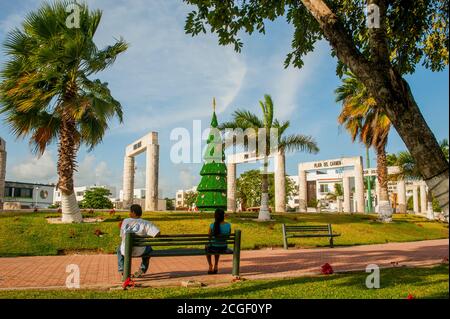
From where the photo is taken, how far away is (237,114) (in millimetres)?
21609

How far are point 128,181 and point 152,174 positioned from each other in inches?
181

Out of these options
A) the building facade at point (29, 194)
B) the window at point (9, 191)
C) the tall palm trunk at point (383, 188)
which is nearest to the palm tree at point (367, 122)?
the tall palm trunk at point (383, 188)

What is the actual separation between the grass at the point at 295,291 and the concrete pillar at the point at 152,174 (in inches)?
794

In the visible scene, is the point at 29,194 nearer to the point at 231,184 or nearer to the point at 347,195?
the point at 231,184

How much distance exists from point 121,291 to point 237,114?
1616cm

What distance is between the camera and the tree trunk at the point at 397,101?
14.9 feet

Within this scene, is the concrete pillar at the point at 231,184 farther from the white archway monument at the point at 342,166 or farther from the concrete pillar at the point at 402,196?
the concrete pillar at the point at 402,196

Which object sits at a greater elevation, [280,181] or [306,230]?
[280,181]

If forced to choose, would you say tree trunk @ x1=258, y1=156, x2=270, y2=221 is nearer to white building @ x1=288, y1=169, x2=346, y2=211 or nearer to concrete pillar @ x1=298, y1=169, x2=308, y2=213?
concrete pillar @ x1=298, y1=169, x2=308, y2=213

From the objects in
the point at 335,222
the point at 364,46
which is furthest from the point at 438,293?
the point at 335,222

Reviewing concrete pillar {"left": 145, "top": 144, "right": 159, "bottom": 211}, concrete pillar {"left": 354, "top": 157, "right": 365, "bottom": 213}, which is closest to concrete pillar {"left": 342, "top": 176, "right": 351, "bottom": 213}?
concrete pillar {"left": 354, "top": 157, "right": 365, "bottom": 213}

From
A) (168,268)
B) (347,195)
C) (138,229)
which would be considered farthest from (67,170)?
(347,195)

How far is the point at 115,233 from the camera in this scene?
47.2 feet

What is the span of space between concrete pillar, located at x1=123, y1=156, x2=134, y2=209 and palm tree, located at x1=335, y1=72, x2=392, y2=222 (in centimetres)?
1609
